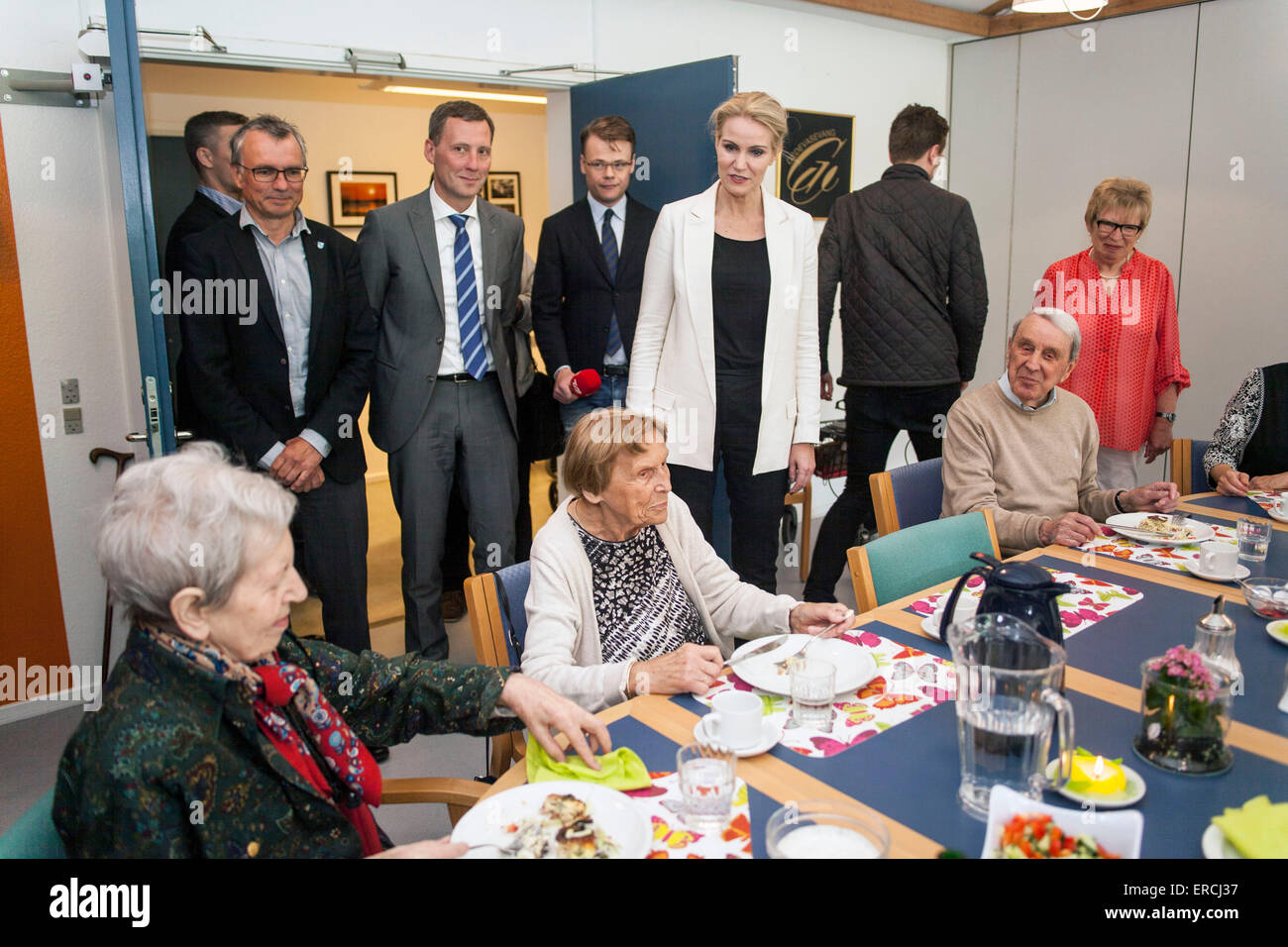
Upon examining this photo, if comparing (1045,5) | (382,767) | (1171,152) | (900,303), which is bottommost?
(382,767)

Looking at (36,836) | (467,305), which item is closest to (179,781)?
(36,836)

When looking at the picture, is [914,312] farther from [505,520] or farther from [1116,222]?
[505,520]

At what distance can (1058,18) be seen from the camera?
5.36m

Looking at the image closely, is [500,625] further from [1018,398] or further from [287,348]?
[1018,398]

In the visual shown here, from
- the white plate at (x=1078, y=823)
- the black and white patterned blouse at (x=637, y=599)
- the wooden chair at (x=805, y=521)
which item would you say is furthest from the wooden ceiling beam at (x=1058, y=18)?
the white plate at (x=1078, y=823)

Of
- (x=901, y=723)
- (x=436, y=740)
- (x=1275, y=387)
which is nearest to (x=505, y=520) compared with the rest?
(x=436, y=740)

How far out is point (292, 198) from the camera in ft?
9.41

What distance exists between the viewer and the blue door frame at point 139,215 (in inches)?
98.8

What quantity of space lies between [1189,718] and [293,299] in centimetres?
263

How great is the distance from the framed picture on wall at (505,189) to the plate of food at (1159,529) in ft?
18.8

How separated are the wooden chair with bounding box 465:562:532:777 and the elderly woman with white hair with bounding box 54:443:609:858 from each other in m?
0.41

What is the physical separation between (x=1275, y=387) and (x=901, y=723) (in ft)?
7.50

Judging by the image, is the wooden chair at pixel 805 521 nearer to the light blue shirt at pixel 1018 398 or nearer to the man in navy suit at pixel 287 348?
the light blue shirt at pixel 1018 398
